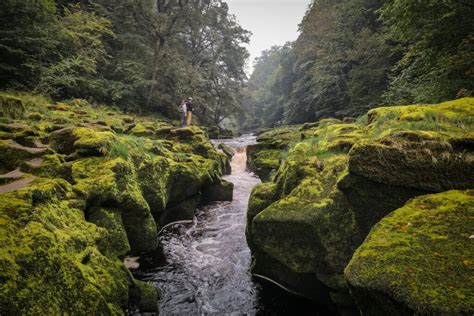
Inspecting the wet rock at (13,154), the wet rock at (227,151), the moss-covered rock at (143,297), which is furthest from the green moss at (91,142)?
the wet rock at (227,151)

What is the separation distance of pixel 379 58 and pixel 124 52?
63.5 ft

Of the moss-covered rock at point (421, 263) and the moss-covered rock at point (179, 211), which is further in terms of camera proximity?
the moss-covered rock at point (179, 211)

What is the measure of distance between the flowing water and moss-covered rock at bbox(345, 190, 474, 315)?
2310 mm

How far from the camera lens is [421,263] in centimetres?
243

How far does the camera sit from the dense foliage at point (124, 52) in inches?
506

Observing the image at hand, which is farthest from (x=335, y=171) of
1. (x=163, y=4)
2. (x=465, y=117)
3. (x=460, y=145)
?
(x=163, y=4)

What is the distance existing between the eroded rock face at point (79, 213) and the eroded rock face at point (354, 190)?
2.29 m

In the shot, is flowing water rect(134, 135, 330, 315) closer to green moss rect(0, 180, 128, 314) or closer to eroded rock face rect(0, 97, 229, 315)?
eroded rock face rect(0, 97, 229, 315)

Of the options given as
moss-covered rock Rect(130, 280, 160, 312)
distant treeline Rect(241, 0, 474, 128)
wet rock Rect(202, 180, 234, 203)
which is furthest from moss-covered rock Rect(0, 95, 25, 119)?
distant treeline Rect(241, 0, 474, 128)

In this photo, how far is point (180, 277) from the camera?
17.5 feet

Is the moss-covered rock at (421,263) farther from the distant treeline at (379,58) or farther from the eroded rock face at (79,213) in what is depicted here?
the distant treeline at (379,58)

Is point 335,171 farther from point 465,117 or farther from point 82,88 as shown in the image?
point 82,88

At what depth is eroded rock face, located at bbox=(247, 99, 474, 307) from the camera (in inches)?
148

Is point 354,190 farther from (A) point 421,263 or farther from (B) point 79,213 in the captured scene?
(B) point 79,213
